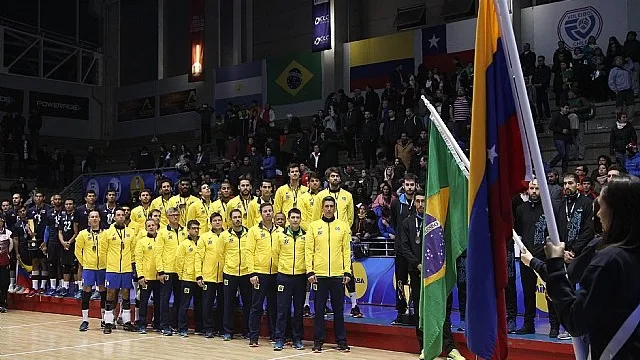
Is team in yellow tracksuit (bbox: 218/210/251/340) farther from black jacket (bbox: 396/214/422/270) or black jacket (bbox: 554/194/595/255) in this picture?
black jacket (bbox: 554/194/595/255)

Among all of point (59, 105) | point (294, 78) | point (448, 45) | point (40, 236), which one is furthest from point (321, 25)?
point (59, 105)

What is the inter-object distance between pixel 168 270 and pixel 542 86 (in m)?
9.64

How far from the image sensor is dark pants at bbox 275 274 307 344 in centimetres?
1115

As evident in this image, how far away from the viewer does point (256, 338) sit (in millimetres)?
11406

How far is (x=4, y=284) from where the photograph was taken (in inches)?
658

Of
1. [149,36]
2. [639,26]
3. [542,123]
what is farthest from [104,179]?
[639,26]

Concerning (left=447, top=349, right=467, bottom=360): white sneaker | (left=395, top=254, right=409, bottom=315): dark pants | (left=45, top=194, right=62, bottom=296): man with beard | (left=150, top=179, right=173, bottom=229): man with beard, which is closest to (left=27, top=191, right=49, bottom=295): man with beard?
→ (left=45, top=194, right=62, bottom=296): man with beard

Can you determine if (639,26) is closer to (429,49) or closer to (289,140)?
(429,49)

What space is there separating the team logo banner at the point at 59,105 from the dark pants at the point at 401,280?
73.9 ft

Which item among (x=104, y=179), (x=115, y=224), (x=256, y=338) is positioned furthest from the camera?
(x=104, y=179)

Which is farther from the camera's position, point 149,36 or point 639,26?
point 149,36

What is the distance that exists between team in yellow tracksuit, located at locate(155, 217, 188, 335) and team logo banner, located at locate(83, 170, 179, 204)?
29.1 ft

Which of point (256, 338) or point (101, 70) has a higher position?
point (101, 70)

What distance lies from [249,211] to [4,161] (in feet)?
56.7
